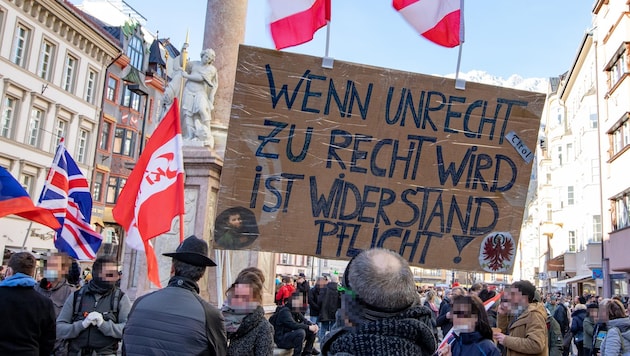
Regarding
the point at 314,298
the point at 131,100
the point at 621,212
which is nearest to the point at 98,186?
the point at 131,100

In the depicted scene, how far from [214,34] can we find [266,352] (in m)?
8.20

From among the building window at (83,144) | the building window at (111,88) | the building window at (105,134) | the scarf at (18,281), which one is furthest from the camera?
the building window at (111,88)

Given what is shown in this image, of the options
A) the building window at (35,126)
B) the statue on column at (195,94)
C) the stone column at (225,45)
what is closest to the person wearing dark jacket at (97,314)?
the statue on column at (195,94)

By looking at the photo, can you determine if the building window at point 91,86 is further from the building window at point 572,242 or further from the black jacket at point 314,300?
the building window at point 572,242

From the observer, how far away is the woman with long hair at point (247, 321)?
4477 millimetres

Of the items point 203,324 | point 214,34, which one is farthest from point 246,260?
point 203,324

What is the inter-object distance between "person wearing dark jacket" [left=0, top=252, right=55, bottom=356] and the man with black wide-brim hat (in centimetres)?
133

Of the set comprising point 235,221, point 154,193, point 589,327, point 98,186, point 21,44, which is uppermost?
point 21,44

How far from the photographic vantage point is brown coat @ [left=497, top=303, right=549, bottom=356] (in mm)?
5230

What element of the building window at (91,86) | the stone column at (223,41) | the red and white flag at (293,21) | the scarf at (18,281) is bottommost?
the scarf at (18,281)

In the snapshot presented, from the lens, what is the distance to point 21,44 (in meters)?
31.2

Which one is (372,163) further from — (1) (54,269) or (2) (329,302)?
(2) (329,302)

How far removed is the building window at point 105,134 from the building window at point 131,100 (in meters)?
2.79

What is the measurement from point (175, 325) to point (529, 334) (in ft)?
11.0
